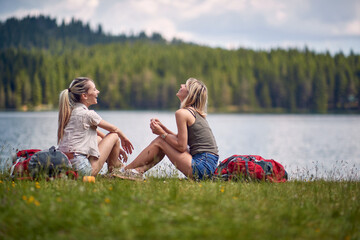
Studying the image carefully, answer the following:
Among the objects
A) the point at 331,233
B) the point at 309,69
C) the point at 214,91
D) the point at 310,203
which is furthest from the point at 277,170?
the point at 309,69

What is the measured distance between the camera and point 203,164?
6367 mm

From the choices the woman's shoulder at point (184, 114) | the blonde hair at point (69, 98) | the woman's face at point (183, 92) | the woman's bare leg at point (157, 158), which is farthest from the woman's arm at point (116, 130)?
the woman's face at point (183, 92)

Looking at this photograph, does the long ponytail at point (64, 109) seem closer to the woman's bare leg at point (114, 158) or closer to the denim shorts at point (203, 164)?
the woman's bare leg at point (114, 158)

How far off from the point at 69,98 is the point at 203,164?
2450mm

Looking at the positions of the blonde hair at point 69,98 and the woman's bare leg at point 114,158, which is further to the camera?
the woman's bare leg at point 114,158

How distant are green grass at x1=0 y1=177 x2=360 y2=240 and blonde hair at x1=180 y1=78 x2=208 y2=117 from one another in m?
1.75

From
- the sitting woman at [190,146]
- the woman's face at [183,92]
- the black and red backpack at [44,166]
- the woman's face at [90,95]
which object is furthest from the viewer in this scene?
the woman's face at [183,92]

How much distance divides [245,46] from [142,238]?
162 m

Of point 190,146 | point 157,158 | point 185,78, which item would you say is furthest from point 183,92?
point 185,78

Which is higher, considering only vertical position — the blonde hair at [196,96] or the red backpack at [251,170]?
the blonde hair at [196,96]

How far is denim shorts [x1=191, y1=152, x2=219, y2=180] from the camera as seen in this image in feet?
20.8

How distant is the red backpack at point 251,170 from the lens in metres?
6.18

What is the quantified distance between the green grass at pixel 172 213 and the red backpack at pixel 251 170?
971mm

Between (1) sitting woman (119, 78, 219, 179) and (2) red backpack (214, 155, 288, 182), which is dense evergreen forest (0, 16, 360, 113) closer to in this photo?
(1) sitting woman (119, 78, 219, 179)
